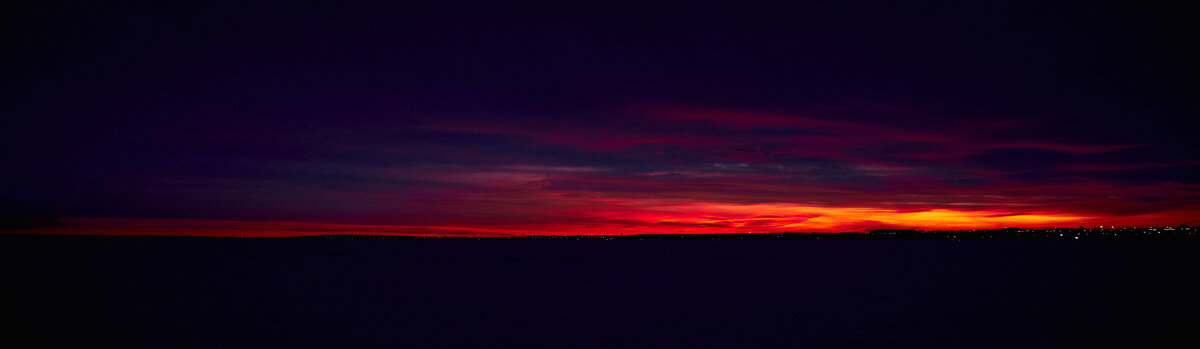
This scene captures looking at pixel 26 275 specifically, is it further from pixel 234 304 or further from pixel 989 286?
pixel 989 286

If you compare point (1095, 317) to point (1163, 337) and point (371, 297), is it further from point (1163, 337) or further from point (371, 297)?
point (371, 297)

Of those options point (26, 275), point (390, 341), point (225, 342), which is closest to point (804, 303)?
point (390, 341)

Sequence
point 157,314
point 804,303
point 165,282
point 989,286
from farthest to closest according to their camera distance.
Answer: point 165,282, point 989,286, point 804,303, point 157,314

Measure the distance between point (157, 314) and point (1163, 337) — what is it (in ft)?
174

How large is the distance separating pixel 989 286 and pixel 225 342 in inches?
2296

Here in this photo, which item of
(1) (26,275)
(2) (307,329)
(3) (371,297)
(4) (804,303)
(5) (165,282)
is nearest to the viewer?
(2) (307,329)

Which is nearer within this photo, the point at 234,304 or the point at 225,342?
the point at 225,342

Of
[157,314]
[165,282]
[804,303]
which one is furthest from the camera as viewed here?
[165,282]

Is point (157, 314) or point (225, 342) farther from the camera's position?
point (157, 314)

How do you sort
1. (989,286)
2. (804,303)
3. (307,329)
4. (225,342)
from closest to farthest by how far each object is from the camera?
(225,342) → (307,329) → (804,303) → (989,286)

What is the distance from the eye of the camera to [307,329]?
43719 mm

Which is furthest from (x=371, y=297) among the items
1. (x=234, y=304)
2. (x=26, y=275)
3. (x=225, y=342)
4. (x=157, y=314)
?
(x=26, y=275)

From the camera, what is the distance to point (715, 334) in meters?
40.1

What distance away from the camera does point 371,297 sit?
206 feet
